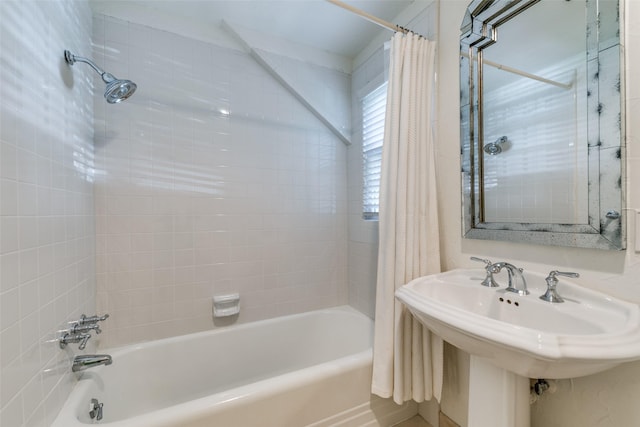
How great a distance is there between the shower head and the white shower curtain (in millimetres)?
1220

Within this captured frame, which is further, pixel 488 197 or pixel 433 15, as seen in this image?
pixel 433 15

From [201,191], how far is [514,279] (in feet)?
5.66

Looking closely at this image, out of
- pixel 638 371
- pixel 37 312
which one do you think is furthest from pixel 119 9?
pixel 638 371

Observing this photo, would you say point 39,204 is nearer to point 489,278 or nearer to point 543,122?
point 489,278

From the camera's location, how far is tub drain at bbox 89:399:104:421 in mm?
1127

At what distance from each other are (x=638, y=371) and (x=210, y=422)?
143 cm

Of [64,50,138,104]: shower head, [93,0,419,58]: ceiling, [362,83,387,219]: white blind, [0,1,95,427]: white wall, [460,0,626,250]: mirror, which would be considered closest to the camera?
[0,1,95,427]: white wall

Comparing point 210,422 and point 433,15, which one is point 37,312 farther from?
point 433,15

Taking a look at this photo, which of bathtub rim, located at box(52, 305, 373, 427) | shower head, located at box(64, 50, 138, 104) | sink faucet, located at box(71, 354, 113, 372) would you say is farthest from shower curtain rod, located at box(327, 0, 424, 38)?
sink faucet, located at box(71, 354, 113, 372)

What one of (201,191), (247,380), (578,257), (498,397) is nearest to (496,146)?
(578,257)

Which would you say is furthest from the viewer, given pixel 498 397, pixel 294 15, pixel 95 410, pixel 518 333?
pixel 294 15

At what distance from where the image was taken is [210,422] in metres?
0.99

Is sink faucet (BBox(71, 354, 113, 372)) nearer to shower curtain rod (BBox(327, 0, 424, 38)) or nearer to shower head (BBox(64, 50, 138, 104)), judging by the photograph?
shower head (BBox(64, 50, 138, 104))

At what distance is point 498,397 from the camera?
0.86 m
